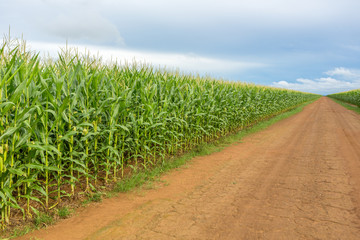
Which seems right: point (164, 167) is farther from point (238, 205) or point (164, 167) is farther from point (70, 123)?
point (70, 123)

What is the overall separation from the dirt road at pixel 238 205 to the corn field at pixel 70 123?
929 millimetres

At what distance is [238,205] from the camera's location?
484 centimetres

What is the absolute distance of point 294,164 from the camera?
7.61 metres

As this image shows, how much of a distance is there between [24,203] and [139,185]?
2.35 meters

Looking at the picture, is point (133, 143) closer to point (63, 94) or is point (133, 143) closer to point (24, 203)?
point (63, 94)

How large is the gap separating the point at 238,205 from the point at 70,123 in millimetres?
3659

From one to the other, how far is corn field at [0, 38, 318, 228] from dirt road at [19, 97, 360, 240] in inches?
36.6

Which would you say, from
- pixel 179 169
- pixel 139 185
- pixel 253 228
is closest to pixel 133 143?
pixel 139 185

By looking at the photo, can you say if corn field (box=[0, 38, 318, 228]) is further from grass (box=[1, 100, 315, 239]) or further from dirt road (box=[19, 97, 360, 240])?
dirt road (box=[19, 97, 360, 240])

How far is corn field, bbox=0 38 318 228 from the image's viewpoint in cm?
398

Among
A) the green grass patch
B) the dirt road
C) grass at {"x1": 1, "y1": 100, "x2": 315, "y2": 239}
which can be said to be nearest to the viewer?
the dirt road

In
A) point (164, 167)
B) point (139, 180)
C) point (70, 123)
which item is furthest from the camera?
point (164, 167)

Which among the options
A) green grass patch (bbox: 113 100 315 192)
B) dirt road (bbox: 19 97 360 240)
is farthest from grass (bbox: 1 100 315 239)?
dirt road (bbox: 19 97 360 240)

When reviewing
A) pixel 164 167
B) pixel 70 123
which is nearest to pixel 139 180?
pixel 164 167
